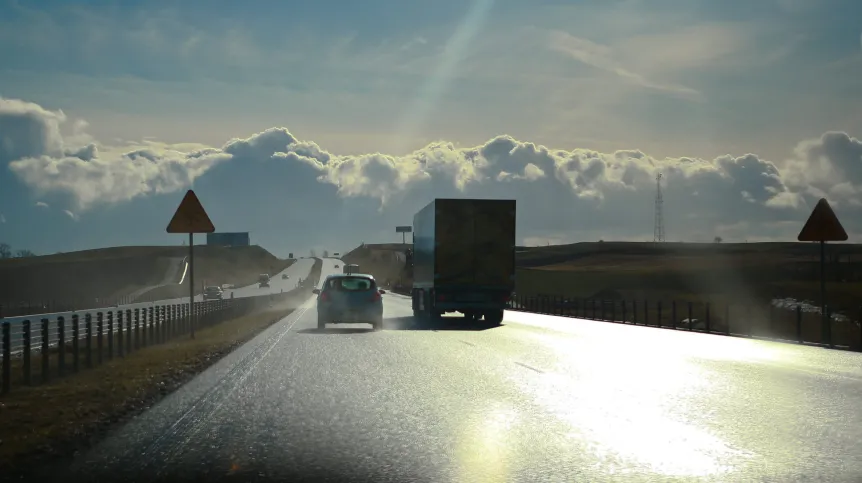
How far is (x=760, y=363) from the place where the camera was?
1841 centimetres

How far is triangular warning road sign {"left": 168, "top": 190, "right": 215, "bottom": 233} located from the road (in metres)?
5.58

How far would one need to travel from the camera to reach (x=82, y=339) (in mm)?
27219

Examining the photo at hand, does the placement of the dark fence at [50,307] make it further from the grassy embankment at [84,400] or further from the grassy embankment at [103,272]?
the grassy embankment at [103,272]

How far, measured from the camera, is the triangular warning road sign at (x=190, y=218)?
24.5 m

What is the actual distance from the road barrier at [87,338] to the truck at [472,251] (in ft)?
28.6

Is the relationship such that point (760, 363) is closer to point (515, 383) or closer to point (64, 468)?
point (515, 383)

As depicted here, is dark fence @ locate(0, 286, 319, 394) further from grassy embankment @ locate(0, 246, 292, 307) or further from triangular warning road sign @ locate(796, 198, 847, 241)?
grassy embankment @ locate(0, 246, 292, 307)

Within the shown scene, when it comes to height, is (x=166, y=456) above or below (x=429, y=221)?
below

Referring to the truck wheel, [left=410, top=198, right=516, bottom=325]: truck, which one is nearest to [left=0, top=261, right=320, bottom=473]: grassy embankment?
[left=410, top=198, right=516, bottom=325]: truck

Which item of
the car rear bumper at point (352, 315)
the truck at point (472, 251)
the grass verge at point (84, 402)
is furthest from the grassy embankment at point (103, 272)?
the grass verge at point (84, 402)

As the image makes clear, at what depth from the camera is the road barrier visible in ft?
53.7

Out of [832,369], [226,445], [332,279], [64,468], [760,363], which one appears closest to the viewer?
[64,468]

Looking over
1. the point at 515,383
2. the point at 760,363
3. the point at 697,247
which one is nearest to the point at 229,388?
the point at 515,383

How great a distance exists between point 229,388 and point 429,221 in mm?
21128
